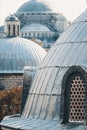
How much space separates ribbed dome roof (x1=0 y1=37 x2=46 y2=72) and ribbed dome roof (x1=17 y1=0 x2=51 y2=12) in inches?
3249

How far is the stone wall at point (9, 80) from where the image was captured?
258 ft

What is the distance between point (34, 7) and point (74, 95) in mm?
142763

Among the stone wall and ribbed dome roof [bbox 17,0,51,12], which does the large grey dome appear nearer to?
the stone wall

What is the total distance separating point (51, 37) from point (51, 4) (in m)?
12.6

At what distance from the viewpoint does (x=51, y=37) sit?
532 feet

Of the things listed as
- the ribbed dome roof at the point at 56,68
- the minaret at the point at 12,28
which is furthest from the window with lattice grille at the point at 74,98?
the minaret at the point at 12,28

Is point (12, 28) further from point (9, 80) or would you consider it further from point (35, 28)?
point (35, 28)

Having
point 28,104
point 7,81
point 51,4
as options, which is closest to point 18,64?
point 7,81

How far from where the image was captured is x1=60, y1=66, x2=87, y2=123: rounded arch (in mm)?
21406

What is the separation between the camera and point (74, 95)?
21812mm

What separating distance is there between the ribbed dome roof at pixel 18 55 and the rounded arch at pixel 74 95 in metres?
54.7

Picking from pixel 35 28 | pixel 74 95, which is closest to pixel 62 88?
pixel 74 95

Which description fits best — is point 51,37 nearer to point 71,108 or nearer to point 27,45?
point 27,45

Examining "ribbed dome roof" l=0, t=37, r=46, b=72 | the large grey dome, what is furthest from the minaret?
the large grey dome
